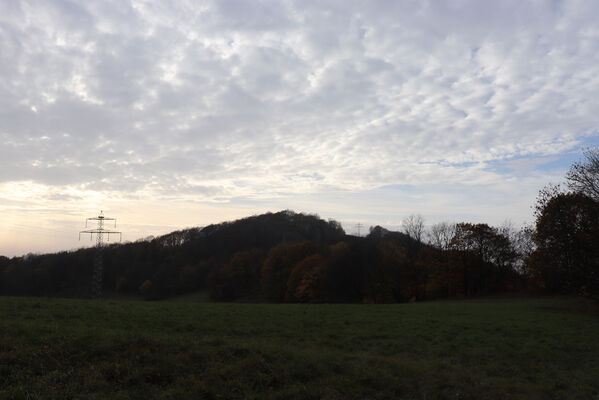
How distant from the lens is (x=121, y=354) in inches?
340

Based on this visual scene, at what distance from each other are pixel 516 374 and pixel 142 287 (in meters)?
97.7

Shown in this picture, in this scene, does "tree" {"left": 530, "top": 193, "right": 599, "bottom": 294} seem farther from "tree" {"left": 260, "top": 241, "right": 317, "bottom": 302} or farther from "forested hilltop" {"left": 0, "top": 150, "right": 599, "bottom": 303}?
"tree" {"left": 260, "top": 241, "right": 317, "bottom": 302}

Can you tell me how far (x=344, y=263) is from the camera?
69.4 meters

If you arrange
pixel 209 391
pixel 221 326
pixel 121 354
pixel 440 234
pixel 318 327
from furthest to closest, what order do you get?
pixel 440 234 → pixel 318 327 → pixel 221 326 → pixel 121 354 → pixel 209 391

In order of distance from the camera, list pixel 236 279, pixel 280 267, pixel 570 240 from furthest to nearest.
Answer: pixel 236 279 → pixel 280 267 → pixel 570 240

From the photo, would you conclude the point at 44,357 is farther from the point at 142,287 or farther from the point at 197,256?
the point at 197,256

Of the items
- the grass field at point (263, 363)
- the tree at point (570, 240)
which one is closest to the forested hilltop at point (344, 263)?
the tree at point (570, 240)

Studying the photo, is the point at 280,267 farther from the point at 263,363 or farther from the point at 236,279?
the point at 263,363

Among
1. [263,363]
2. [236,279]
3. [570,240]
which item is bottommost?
[236,279]

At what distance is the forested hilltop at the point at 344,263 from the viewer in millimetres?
30766

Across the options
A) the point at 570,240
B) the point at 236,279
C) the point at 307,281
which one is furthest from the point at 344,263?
the point at 570,240

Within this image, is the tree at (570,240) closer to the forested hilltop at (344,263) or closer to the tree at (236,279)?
the forested hilltop at (344,263)

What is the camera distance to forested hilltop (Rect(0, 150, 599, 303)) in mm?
30766

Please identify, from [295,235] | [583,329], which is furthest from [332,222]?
[583,329]
